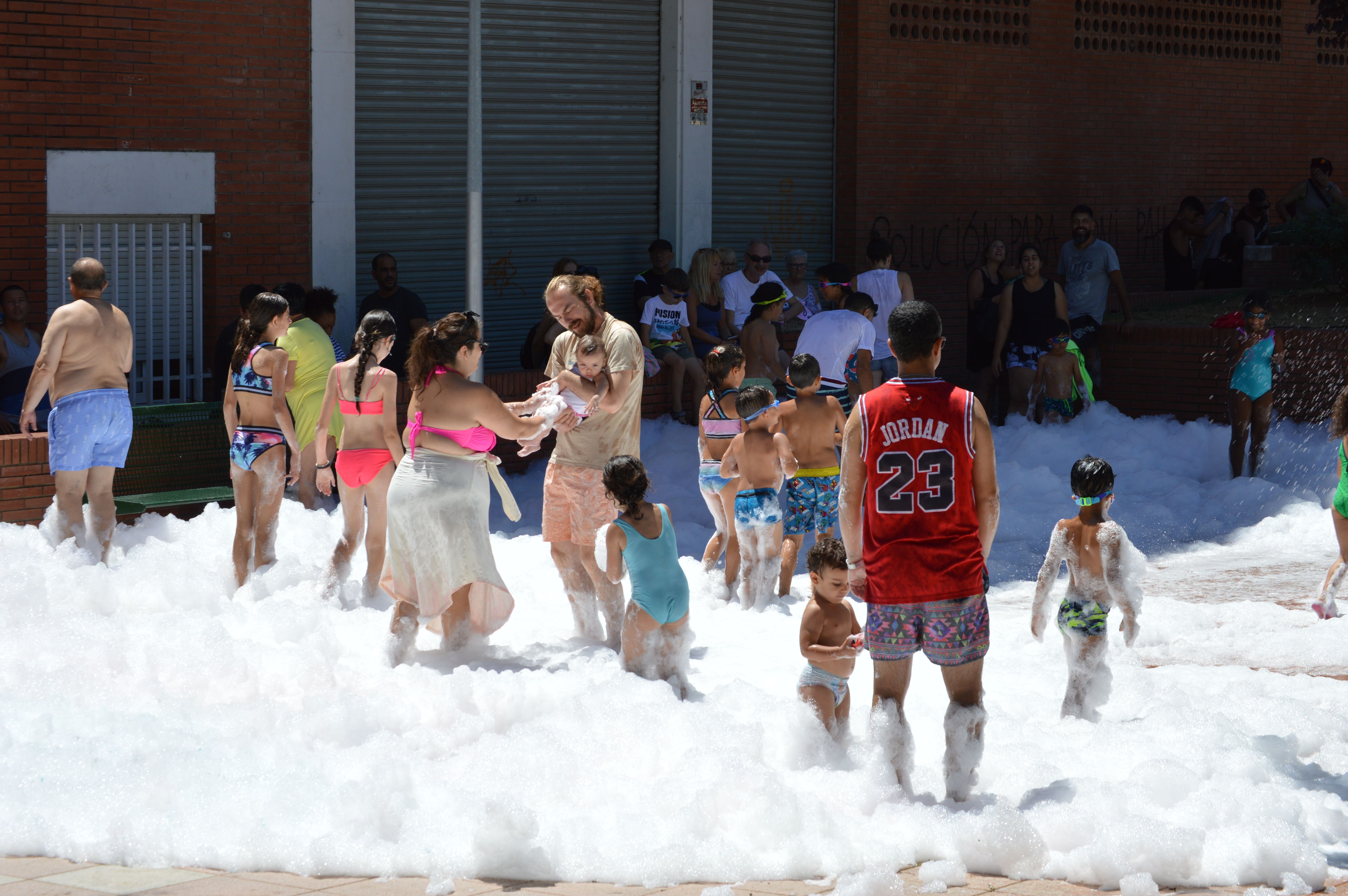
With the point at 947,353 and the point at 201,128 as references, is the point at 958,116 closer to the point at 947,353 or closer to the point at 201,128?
the point at 947,353

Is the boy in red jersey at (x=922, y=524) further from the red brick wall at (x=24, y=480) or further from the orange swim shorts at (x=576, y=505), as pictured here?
the red brick wall at (x=24, y=480)

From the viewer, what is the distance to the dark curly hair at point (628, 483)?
23.8ft

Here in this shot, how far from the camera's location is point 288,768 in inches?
240

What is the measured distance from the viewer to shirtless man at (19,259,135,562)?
9438mm

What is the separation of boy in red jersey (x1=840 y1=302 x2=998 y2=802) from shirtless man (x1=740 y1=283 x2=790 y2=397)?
7195mm

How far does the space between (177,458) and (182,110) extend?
3142 millimetres

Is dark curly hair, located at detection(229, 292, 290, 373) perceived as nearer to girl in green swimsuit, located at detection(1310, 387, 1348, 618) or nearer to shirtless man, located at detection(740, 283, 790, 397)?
shirtless man, located at detection(740, 283, 790, 397)

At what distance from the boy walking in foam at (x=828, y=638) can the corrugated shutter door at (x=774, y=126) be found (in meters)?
11.8

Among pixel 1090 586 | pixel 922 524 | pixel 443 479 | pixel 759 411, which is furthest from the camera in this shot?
pixel 759 411

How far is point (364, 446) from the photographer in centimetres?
888

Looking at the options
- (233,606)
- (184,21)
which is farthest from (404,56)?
(233,606)

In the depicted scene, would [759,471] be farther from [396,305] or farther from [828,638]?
[396,305]

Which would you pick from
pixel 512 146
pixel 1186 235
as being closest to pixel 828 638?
pixel 512 146

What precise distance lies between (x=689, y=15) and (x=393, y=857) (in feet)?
43.7
